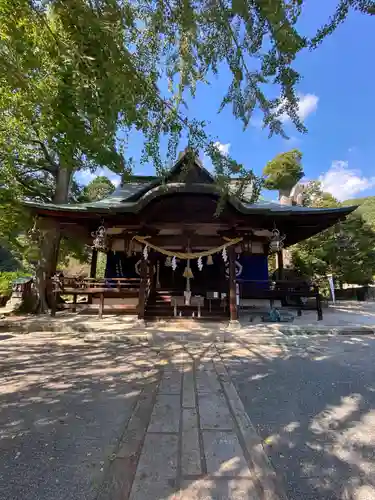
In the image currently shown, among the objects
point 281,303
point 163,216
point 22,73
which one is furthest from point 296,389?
point 281,303

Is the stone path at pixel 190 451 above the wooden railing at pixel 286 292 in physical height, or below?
below

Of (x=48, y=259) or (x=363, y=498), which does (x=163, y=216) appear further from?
(x=363, y=498)

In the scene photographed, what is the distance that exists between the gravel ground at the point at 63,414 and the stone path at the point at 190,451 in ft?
0.58

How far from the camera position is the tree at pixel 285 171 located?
83.3 feet

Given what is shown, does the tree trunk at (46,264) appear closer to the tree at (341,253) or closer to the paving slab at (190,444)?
the paving slab at (190,444)

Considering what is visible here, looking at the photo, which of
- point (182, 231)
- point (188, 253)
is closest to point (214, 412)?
point (188, 253)

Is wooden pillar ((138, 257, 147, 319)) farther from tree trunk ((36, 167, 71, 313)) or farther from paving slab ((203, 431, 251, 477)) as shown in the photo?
paving slab ((203, 431, 251, 477))

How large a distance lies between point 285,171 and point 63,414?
26801 mm

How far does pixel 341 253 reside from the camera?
1739 centimetres

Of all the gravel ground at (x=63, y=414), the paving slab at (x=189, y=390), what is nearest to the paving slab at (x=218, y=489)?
the gravel ground at (x=63, y=414)

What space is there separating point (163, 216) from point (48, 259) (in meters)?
5.77

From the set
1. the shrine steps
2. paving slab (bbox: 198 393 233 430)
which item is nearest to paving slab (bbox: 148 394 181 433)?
paving slab (bbox: 198 393 233 430)

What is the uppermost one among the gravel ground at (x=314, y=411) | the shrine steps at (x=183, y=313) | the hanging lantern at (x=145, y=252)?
the hanging lantern at (x=145, y=252)

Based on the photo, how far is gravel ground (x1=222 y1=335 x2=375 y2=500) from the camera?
7.02 feet
